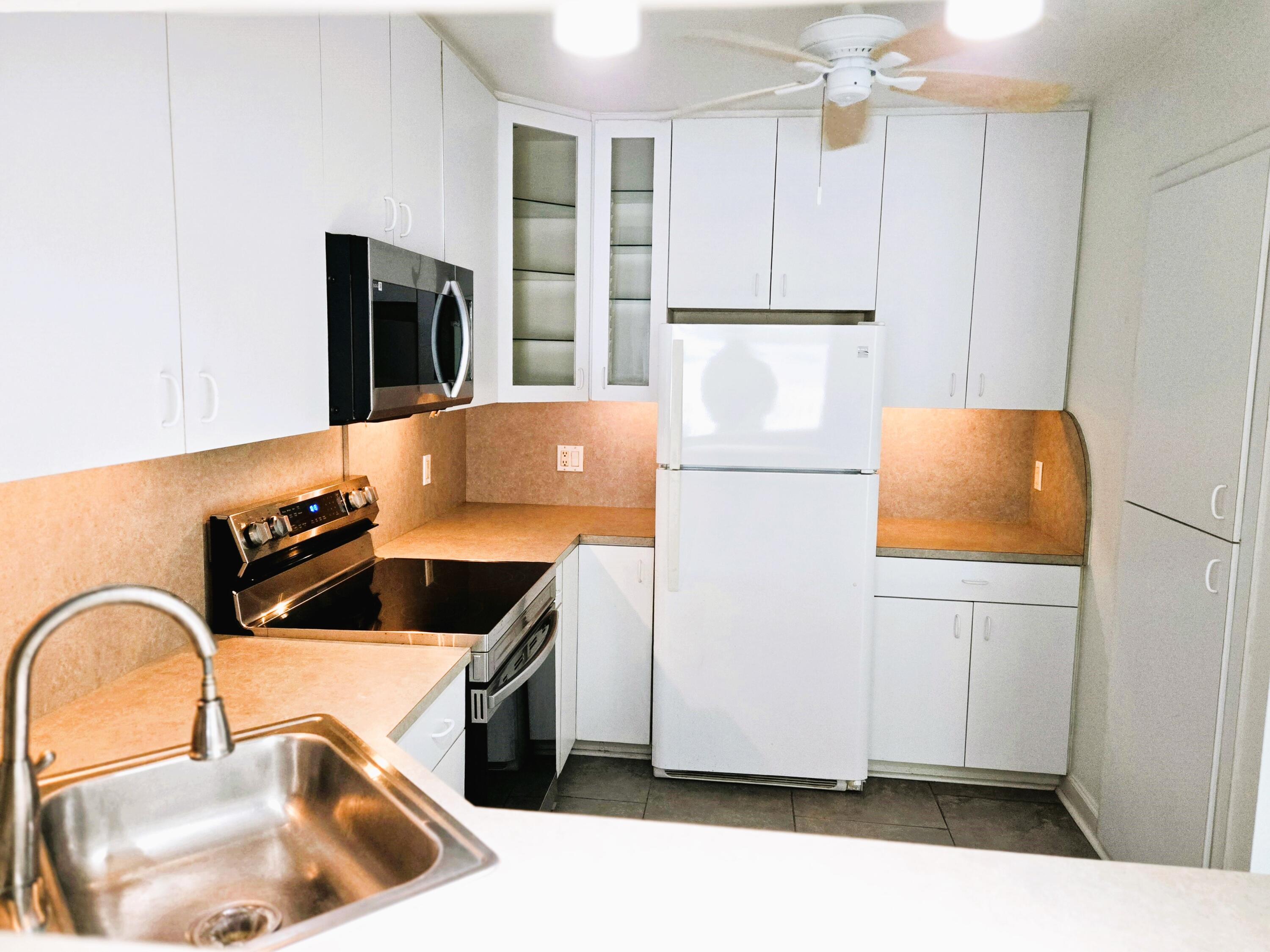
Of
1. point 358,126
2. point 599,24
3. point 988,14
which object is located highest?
point 358,126

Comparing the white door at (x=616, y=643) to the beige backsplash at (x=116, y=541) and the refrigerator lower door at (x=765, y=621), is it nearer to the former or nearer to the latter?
the refrigerator lower door at (x=765, y=621)

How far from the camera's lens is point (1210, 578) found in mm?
2055

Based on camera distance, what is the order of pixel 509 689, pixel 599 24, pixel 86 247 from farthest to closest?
pixel 509 689
pixel 86 247
pixel 599 24

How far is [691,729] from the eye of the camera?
305 cm

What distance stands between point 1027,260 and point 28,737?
3.12 meters

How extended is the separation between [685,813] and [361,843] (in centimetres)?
185

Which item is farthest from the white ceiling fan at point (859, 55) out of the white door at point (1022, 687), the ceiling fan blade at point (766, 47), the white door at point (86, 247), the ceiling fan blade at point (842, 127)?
the white door at point (1022, 687)

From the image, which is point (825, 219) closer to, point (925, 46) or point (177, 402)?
point (925, 46)

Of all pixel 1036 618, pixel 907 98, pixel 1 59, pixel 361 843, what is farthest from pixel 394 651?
pixel 907 98

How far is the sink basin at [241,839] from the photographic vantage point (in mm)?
1128

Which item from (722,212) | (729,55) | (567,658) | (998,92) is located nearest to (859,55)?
(729,55)

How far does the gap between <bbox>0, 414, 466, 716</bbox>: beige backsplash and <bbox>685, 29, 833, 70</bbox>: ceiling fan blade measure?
1.35 m

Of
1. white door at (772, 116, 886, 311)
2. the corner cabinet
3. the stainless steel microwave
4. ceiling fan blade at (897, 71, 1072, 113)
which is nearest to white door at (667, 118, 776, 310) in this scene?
white door at (772, 116, 886, 311)

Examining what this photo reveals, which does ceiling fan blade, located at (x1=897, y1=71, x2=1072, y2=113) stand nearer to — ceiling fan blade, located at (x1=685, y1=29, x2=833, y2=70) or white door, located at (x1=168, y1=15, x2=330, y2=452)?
ceiling fan blade, located at (x1=685, y1=29, x2=833, y2=70)
